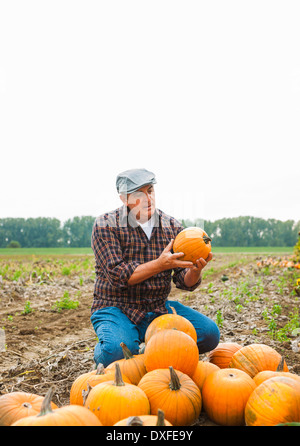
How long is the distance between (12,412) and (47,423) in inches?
21.4

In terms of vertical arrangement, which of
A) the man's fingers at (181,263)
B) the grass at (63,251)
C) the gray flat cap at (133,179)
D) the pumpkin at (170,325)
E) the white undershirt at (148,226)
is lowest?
the grass at (63,251)

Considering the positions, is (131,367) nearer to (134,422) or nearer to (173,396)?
(173,396)

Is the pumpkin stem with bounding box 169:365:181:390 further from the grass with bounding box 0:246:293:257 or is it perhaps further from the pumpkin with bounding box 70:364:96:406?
the grass with bounding box 0:246:293:257

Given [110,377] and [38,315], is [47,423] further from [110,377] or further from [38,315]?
[38,315]

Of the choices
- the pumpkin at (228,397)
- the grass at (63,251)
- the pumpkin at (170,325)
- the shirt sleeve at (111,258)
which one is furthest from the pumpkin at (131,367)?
the grass at (63,251)

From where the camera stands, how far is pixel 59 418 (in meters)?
1.78

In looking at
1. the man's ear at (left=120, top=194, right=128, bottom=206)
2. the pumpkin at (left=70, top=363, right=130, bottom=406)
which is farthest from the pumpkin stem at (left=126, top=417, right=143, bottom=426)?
the man's ear at (left=120, top=194, right=128, bottom=206)

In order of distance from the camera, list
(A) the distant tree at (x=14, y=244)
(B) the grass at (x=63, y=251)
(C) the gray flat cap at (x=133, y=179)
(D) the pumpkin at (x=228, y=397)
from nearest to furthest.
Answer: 1. (D) the pumpkin at (x=228, y=397)
2. (C) the gray flat cap at (x=133, y=179)
3. (B) the grass at (x=63, y=251)
4. (A) the distant tree at (x=14, y=244)

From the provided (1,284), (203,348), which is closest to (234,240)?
(1,284)

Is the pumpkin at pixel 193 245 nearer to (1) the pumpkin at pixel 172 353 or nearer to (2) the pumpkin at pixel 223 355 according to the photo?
(2) the pumpkin at pixel 223 355

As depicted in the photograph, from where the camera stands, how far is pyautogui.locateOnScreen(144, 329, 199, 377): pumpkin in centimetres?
273

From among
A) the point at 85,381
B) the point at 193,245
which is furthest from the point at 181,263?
the point at 85,381

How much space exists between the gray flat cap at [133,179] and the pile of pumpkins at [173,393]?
1.35 meters

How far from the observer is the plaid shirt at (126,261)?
3887mm
